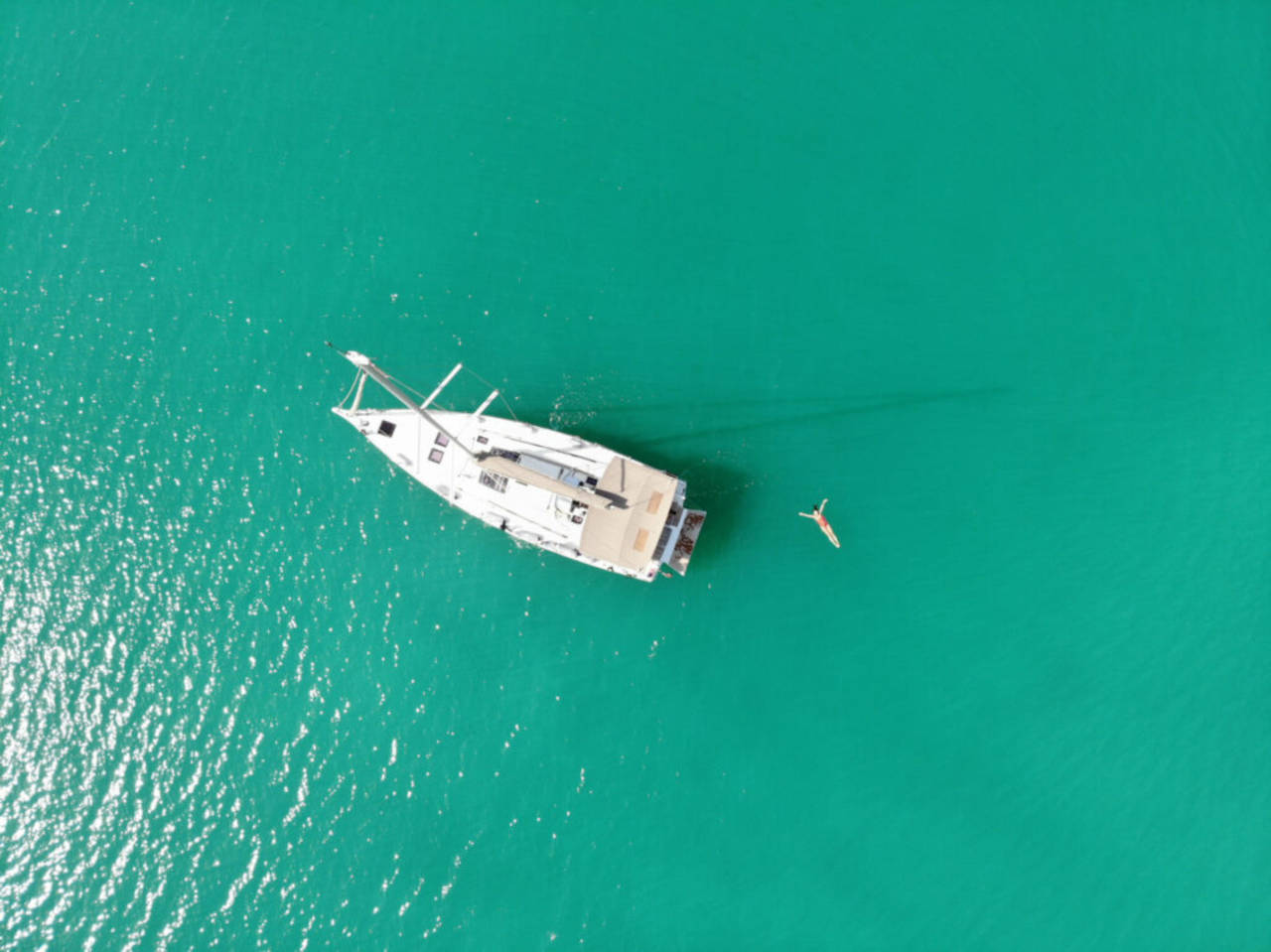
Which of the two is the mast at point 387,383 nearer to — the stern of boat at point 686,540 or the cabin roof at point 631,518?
the cabin roof at point 631,518

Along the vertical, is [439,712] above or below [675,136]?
below

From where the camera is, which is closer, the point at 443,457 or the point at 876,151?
the point at 443,457

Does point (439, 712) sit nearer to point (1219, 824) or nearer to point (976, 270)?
point (976, 270)

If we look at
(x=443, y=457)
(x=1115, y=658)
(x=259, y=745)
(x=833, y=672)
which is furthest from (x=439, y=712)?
(x=1115, y=658)

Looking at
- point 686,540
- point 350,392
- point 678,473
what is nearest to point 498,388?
point 350,392

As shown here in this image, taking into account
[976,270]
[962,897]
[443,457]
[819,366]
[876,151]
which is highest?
[876,151]

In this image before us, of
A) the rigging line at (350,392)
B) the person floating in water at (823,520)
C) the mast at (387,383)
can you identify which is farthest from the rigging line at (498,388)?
the person floating in water at (823,520)

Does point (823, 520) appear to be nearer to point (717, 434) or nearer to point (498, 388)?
point (717, 434)
